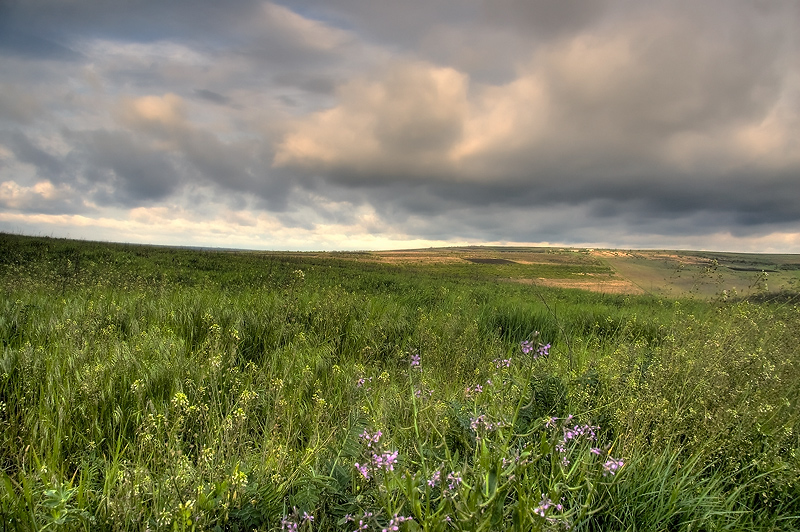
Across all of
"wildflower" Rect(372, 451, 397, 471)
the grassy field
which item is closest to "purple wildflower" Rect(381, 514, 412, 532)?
the grassy field

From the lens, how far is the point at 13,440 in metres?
2.61

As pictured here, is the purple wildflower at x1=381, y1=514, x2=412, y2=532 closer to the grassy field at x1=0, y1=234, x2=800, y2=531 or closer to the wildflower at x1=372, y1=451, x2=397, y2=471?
the grassy field at x1=0, y1=234, x2=800, y2=531

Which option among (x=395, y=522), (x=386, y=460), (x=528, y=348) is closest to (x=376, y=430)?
(x=386, y=460)

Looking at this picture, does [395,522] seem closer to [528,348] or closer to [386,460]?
[386,460]

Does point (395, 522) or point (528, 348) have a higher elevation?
point (528, 348)

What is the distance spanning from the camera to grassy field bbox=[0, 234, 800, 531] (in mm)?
1769

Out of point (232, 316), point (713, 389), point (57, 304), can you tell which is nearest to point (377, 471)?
point (713, 389)

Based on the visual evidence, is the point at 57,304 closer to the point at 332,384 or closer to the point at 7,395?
the point at 7,395

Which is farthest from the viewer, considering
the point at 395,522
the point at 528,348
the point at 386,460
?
the point at 528,348

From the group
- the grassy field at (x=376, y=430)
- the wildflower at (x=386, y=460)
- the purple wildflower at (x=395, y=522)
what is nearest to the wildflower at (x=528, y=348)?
the grassy field at (x=376, y=430)

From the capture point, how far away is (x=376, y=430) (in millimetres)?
2471

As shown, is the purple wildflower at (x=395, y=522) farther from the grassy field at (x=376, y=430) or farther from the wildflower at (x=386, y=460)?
the wildflower at (x=386, y=460)

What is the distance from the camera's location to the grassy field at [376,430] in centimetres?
177

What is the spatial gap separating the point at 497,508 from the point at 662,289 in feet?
34.6
